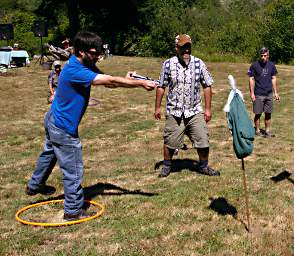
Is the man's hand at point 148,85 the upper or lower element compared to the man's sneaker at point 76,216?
upper

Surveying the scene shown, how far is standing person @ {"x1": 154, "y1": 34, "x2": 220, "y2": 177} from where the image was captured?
24.5ft

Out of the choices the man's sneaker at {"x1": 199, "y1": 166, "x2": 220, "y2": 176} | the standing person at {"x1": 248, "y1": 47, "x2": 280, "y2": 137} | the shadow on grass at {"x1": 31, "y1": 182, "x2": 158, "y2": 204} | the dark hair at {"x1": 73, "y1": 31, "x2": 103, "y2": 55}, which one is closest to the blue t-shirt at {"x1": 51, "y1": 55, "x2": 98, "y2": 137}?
the dark hair at {"x1": 73, "y1": 31, "x2": 103, "y2": 55}

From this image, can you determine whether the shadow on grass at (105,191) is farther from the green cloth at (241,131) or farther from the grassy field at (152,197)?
the green cloth at (241,131)

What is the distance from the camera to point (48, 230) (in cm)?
595

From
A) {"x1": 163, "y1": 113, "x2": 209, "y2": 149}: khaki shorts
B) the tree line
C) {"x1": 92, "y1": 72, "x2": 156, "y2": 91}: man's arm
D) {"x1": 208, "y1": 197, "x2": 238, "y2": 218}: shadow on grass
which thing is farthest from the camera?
the tree line

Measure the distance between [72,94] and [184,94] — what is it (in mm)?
2144

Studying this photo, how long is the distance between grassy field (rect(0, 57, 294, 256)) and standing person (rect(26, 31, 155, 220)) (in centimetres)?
46

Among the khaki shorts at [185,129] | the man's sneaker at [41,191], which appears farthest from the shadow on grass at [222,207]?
the man's sneaker at [41,191]

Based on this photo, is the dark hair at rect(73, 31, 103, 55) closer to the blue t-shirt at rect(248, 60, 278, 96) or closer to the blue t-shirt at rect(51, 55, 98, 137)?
the blue t-shirt at rect(51, 55, 98, 137)

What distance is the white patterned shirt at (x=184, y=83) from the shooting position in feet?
24.5

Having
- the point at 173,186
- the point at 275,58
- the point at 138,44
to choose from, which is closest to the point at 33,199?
the point at 173,186

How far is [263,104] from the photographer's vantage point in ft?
37.4

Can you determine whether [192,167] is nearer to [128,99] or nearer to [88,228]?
[88,228]

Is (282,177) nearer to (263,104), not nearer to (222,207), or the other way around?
(222,207)
